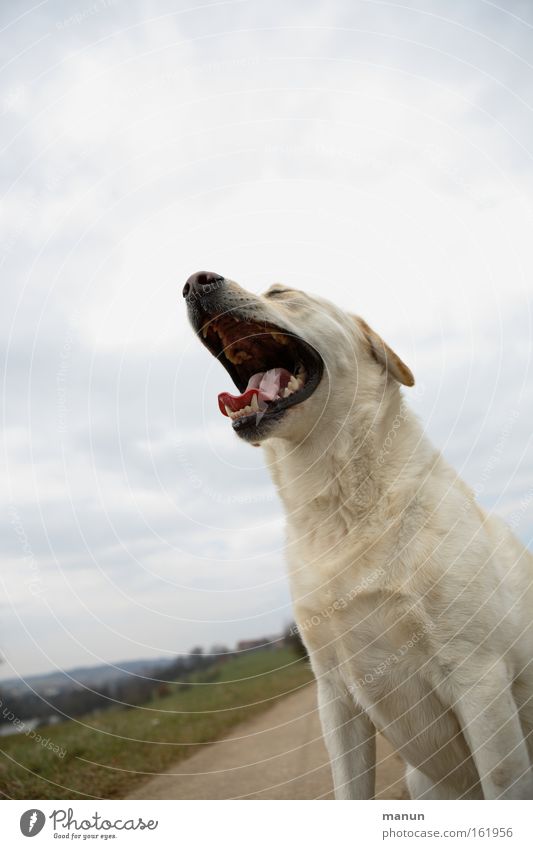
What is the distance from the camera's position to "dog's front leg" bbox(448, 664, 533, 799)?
11.2 feet

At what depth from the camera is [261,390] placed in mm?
4008

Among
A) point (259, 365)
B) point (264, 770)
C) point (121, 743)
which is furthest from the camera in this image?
point (121, 743)

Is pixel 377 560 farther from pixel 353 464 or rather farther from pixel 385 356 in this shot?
pixel 385 356

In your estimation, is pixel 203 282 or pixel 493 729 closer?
pixel 493 729

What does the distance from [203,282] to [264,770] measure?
4.86 metres

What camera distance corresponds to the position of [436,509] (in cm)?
374

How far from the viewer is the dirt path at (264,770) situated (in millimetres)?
5699

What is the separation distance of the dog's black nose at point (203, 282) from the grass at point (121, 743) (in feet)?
7.59
